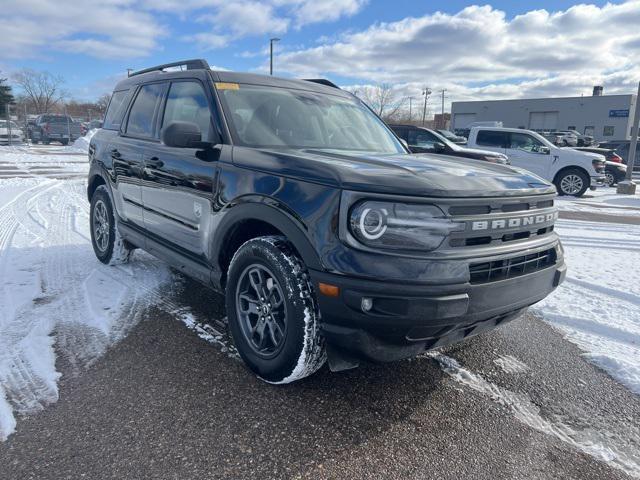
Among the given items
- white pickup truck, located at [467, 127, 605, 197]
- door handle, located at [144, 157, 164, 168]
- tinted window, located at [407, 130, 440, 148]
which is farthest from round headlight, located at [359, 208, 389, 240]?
white pickup truck, located at [467, 127, 605, 197]

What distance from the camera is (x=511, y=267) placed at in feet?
8.48

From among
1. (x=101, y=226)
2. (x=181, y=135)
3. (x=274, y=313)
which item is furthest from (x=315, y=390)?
(x=101, y=226)

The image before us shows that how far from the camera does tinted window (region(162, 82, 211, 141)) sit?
3438mm

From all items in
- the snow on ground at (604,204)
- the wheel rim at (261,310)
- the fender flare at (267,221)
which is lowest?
the snow on ground at (604,204)

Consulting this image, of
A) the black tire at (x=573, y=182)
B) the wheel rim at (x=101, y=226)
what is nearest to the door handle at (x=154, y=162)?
the wheel rim at (x=101, y=226)

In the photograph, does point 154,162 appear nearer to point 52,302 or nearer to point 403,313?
point 52,302

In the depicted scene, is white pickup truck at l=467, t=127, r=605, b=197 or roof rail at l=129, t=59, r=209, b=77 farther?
white pickup truck at l=467, t=127, r=605, b=197

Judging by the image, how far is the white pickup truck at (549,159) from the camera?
13.5 metres

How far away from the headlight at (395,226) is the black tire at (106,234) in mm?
3386

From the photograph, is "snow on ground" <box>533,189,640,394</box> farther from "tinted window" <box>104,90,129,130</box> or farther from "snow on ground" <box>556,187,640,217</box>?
"tinted window" <box>104,90,129,130</box>

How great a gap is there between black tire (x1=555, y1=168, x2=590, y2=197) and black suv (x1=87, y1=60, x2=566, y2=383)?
11.8 m

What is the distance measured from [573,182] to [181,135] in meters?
13.5

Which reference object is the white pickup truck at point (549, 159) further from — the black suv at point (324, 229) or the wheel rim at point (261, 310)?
the wheel rim at point (261, 310)

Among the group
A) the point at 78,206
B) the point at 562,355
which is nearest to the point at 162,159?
the point at 562,355
